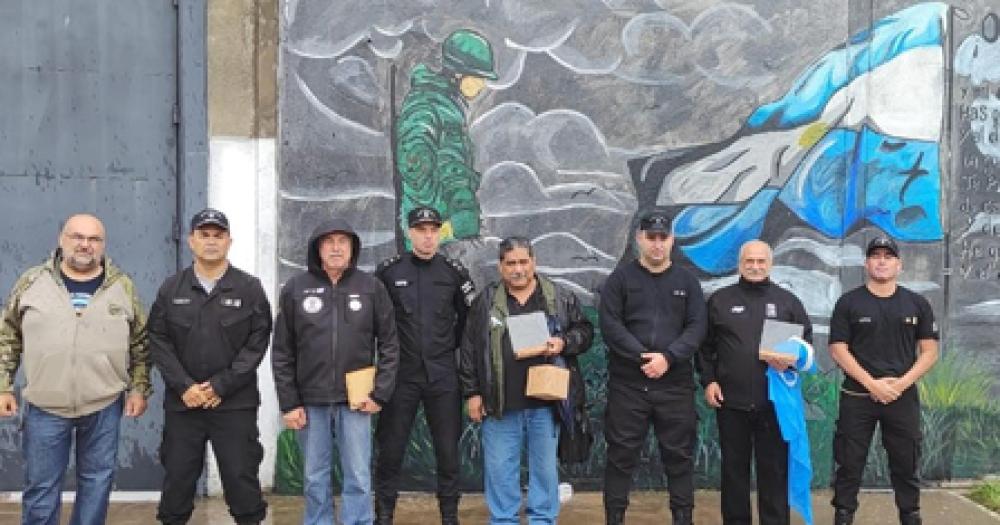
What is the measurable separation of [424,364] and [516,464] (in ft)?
2.65

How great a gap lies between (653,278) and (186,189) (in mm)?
3304

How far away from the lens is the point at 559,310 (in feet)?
19.7

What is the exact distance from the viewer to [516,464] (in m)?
5.96

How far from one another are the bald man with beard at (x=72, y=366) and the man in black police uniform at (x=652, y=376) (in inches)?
108

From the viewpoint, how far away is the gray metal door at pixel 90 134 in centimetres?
694

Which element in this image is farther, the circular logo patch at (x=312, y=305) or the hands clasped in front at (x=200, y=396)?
the circular logo patch at (x=312, y=305)

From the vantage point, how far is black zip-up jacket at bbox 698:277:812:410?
5.92 metres

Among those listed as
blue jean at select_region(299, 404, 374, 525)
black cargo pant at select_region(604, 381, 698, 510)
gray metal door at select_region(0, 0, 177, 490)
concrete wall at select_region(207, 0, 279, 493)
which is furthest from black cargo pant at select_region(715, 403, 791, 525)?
gray metal door at select_region(0, 0, 177, 490)

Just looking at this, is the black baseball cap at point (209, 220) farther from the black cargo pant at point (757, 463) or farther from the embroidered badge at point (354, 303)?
the black cargo pant at point (757, 463)

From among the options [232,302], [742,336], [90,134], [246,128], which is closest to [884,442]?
[742,336]

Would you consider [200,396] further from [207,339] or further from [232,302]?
[232,302]

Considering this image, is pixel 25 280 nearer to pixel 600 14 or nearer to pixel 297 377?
pixel 297 377

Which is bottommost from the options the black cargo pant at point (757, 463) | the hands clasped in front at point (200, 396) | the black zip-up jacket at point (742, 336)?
the black cargo pant at point (757, 463)

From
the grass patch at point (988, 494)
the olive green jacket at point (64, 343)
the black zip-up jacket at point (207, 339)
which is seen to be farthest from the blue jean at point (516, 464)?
the grass patch at point (988, 494)
